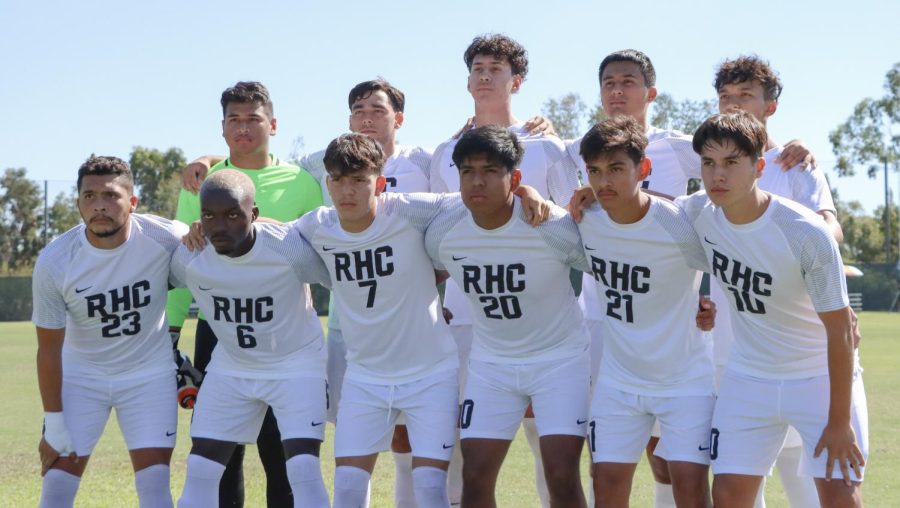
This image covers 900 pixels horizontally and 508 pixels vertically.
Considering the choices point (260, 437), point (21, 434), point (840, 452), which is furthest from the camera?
point (21, 434)

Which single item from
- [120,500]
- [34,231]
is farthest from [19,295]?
[120,500]

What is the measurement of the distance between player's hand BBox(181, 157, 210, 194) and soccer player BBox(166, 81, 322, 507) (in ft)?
0.24

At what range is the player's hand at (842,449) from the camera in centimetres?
466

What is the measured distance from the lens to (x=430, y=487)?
528 centimetres

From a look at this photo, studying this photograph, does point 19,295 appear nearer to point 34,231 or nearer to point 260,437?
point 34,231

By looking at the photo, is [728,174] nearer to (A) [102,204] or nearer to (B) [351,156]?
(B) [351,156]

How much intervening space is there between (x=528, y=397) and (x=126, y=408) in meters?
2.35

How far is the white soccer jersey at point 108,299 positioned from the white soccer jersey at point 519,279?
175cm

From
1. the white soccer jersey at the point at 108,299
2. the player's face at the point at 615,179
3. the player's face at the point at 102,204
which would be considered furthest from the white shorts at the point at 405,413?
the player's face at the point at 102,204

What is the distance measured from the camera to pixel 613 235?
5.22 metres

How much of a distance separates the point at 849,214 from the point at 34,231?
4364cm

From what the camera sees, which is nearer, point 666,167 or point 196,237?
point 196,237

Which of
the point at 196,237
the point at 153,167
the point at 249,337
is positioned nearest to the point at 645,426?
the point at 249,337

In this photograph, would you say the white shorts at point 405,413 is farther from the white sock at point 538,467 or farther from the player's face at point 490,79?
the player's face at point 490,79
